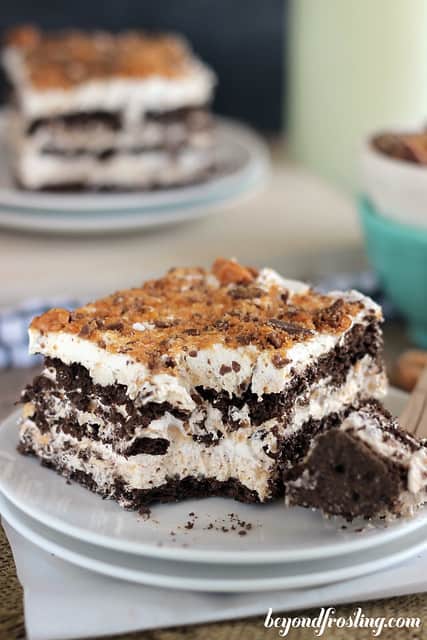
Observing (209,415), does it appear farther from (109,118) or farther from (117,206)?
(109,118)

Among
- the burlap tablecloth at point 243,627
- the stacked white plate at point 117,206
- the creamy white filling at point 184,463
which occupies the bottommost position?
the stacked white plate at point 117,206

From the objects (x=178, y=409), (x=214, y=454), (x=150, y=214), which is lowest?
(x=150, y=214)

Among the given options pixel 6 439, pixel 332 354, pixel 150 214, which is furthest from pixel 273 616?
pixel 150 214

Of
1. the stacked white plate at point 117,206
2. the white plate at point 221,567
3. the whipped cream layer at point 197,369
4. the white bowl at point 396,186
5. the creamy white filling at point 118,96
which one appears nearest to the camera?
the white plate at point 221,567

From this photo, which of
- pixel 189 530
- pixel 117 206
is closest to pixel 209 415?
pixel 189 530

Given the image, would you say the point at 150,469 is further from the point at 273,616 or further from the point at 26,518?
the point at 273,616

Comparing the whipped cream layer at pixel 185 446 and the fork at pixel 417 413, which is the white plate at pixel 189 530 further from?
the fork at pixel 417 413

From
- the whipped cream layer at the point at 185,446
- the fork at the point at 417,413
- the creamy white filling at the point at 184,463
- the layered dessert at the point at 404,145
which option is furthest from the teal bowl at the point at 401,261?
the creamy white filling at the point at 184,463

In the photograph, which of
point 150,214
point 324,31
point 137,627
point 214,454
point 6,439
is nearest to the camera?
point 137,627
